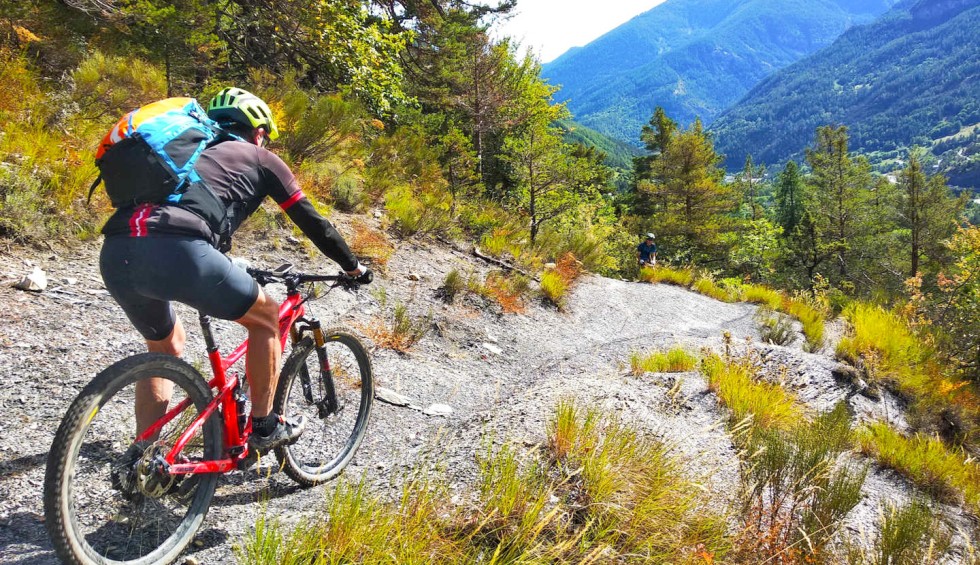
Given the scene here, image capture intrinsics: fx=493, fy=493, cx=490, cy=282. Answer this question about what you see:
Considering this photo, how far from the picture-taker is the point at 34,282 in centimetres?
382

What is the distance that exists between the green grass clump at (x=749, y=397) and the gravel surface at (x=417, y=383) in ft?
0.55

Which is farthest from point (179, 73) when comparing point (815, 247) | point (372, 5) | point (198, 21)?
point (815, 247)

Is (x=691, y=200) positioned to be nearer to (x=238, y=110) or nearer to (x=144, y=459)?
(x=238, y=110)

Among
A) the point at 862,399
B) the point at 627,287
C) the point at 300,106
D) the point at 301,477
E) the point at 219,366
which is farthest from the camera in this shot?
the point at 627,287

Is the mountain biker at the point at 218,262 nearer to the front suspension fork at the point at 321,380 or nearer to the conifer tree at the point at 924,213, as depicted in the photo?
the front suspension fork at the point at 321,380

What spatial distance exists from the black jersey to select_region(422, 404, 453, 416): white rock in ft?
6.57

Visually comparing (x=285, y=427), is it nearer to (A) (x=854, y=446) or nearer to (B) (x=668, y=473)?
(B) (x=668, y=473)

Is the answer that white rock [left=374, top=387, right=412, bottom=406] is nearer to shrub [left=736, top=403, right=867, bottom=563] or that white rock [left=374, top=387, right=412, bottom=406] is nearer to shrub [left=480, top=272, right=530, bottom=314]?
shrub [left=736, top=403, right=867, bottom=563]

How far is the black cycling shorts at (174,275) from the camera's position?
193cm

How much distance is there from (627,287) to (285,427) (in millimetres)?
10080

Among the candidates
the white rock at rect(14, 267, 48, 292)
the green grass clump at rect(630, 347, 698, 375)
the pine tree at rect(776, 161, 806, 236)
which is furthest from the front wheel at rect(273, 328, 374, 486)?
the pine tree at rect(776, 161, 806, 236)

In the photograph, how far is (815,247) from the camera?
32.1 m

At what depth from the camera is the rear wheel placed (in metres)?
1.67

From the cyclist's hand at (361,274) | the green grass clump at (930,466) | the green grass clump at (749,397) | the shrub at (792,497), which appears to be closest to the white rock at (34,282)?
the cyclist's hand at (361,274)
